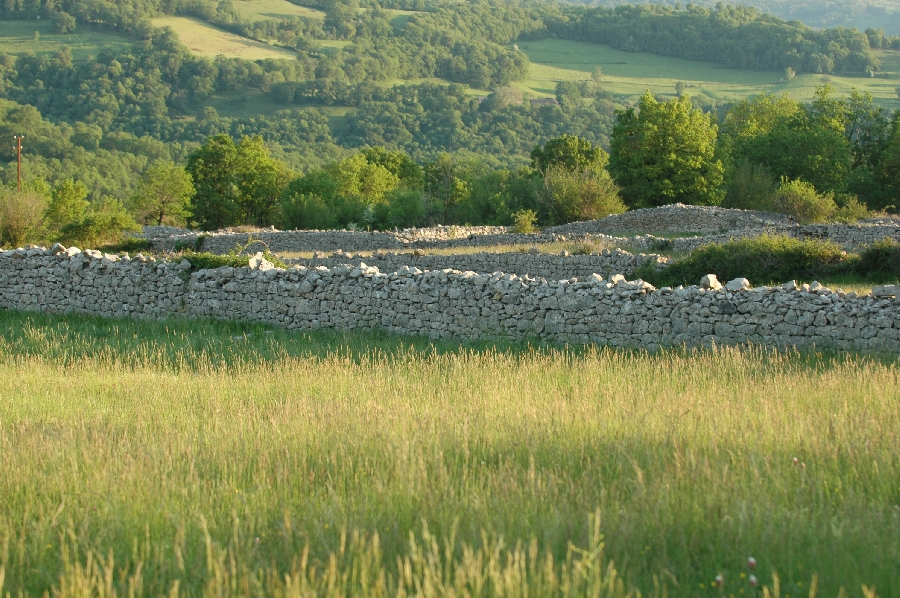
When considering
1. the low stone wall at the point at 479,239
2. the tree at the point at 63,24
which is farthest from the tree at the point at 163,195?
the tree at the point at 63,24

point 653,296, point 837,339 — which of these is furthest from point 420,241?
point 837,339

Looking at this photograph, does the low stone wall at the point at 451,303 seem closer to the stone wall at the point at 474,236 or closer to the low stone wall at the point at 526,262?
the low stone wall at the point at 526,262

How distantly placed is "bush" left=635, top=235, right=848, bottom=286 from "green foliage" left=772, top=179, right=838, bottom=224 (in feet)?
49.7

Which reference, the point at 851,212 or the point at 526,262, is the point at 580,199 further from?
the point at 526,262

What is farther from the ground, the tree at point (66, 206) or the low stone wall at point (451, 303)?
the low stone wall at point (451, 303)

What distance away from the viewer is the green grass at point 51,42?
17862cm

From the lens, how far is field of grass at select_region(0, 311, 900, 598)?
174 inches

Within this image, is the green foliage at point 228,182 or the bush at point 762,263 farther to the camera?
the green foliage at point 228,182

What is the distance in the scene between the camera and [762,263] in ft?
61.6

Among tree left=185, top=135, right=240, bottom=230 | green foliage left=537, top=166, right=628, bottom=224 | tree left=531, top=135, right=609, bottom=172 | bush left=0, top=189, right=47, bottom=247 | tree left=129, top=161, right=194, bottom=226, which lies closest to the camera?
bush left=0, top=189, right=47, bottom=247

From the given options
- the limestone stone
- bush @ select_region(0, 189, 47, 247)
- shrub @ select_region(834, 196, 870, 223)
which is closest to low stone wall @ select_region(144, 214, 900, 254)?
shrub @ select_region(834, 196, 870, 223)

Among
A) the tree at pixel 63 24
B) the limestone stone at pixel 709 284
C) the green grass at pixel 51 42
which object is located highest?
the tree at pixel 63 24

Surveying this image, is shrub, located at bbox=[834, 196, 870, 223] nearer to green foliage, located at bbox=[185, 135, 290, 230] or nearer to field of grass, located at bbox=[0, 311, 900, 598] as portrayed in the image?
field of grass, located at bbox=[0, 311, 900, 598]

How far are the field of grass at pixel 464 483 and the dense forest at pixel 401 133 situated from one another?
103 feet
